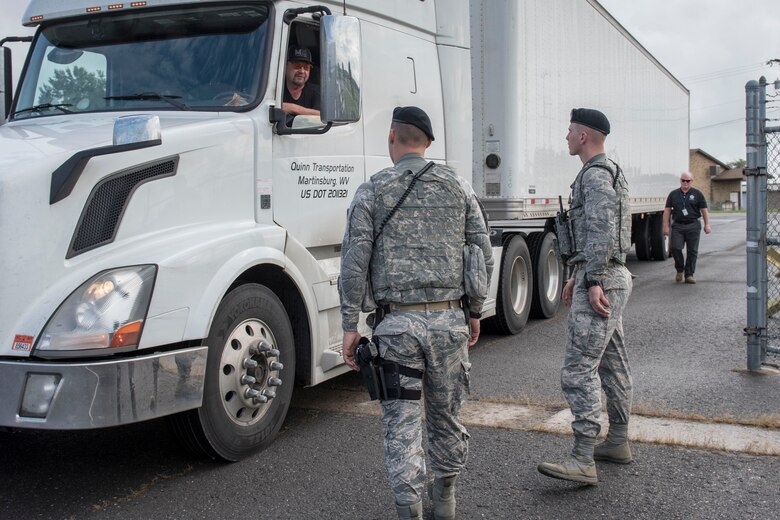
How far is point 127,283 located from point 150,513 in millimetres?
1157

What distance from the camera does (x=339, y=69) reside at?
4.59 meters

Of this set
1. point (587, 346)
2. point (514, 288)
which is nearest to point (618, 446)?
point (587, 346)

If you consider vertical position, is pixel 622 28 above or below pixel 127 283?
above

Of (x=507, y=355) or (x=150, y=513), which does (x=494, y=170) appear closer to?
(x=507, y=355)

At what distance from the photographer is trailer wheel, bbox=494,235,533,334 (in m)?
8.29

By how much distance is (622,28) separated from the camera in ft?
42.4

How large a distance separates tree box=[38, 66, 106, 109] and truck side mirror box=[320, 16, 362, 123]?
1450 mm

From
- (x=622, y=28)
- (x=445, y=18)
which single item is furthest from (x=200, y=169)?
(x=622, y=28)

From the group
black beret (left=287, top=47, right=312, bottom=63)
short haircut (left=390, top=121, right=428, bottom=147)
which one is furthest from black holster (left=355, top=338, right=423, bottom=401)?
black beret (left=287, top=47, right=312, bottom=63)

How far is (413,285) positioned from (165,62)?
2528mm

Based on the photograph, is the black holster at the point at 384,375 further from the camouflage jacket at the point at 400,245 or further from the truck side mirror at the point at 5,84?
the truck side mirror at the point at 5,84

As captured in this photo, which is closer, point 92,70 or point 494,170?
point 92,70

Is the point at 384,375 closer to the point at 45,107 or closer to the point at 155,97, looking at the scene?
the point at 155,97

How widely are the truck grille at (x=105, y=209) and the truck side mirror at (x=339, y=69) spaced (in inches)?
46.5
